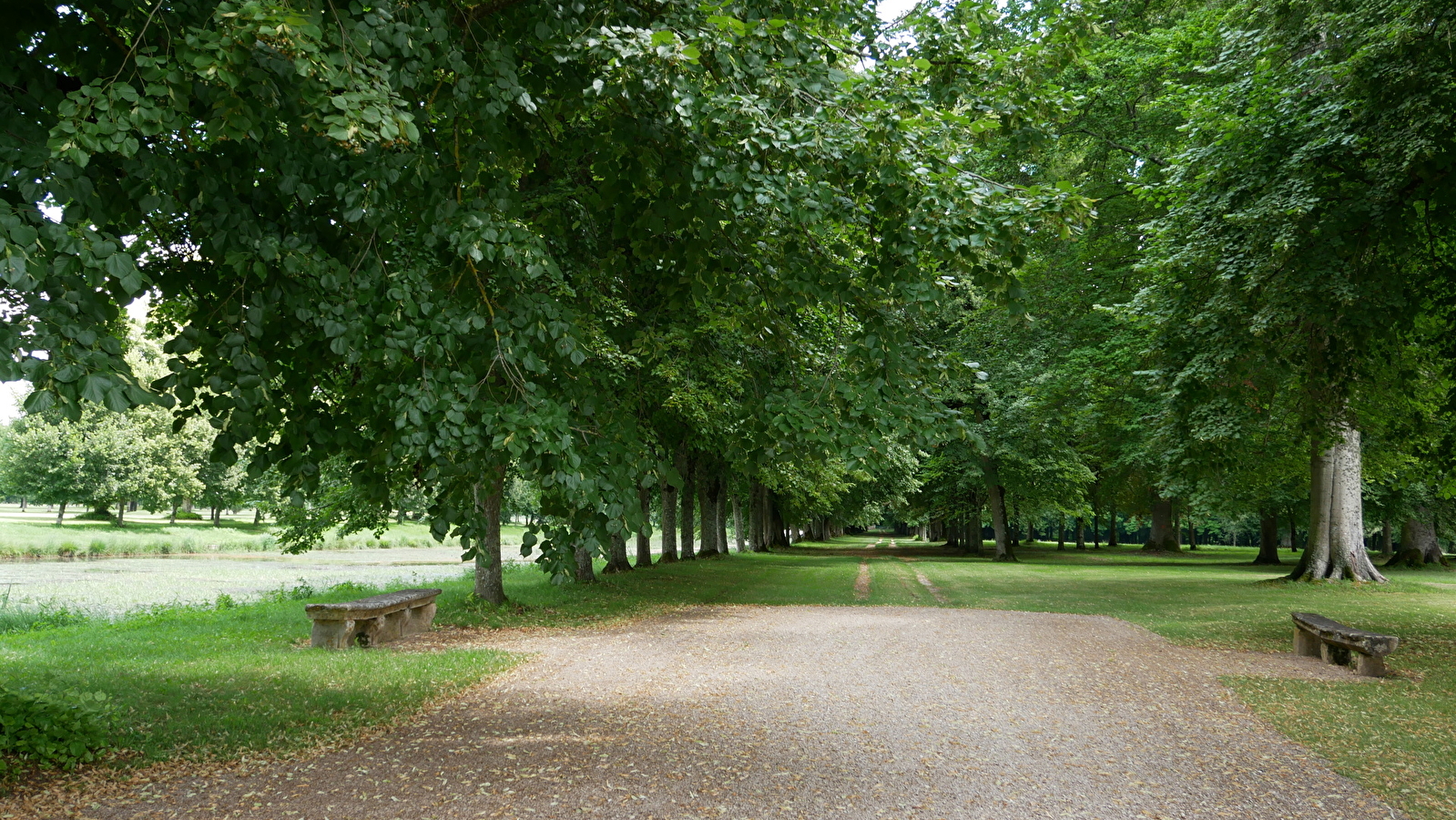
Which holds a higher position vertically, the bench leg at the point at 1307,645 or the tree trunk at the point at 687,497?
the tree trunk at the point at 687,497

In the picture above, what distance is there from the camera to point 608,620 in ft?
41.9

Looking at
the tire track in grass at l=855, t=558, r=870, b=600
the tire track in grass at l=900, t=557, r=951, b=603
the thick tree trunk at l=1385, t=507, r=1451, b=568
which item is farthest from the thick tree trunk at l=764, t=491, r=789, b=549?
the thick tree trunk at l=1385, t=507, r=1451, b=568

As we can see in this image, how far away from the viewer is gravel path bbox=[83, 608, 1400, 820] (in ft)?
16.0

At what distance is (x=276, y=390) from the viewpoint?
182 inches

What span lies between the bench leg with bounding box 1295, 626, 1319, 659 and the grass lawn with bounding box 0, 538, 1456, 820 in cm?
47

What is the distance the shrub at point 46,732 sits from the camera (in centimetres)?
492

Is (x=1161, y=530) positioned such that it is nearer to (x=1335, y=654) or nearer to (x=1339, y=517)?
(x=1339, y=517)

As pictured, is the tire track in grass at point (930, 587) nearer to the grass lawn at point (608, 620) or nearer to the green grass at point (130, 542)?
the grass lawn at point (608, 620)

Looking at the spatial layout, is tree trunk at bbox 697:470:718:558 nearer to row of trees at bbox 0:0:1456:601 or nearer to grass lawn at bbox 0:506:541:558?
grass lawn at bbox 0:506:541:558

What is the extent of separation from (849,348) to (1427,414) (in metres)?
18.9

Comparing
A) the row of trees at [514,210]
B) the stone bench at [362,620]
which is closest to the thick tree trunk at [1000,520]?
the row of trees at [514,210]

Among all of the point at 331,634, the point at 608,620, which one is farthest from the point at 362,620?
the point at 608,620

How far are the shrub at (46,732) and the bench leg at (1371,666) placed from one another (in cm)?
1146

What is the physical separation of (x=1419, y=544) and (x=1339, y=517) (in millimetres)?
16633
